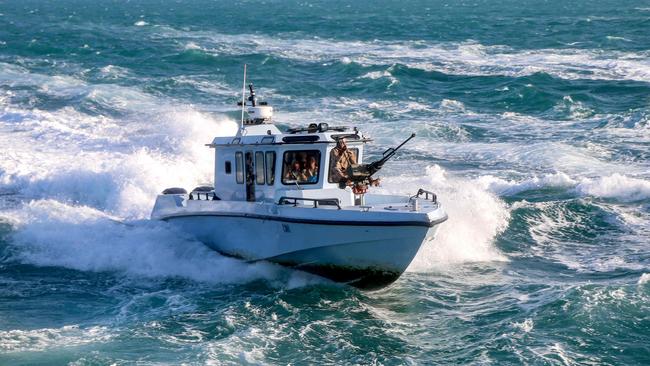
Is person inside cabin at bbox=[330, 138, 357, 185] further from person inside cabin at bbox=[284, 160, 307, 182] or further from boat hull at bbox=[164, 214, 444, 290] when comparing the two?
boat hull at bbox=[164, 214, 444, 290]

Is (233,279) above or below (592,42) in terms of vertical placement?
below

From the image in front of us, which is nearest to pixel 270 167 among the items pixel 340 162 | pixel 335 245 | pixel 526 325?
pixel 340 162

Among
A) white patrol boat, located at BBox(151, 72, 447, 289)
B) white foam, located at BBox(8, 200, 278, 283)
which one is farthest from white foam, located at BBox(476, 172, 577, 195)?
white foam, located at BBox(8, 200, 278, 283)

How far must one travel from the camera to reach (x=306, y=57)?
5669cm

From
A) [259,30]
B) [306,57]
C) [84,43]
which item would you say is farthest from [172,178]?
[259,30]

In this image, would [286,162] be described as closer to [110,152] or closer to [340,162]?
[340,162]

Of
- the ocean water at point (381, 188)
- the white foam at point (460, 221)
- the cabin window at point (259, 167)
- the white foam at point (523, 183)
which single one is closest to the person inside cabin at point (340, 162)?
the cabin window at point (259, 167)

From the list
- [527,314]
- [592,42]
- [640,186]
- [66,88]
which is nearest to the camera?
[527,314]

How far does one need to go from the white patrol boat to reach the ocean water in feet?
A: 1.53

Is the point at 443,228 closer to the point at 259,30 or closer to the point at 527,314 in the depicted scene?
the point at 527,314

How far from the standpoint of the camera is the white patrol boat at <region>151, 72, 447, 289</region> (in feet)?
54.6

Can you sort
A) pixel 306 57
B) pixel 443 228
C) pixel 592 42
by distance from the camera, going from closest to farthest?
pixel 443 228
pixel 306 57
pixel 592 42

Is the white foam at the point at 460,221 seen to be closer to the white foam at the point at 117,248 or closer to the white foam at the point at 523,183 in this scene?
the white foam at the point at 523,183

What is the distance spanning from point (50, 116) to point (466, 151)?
14.7 m
